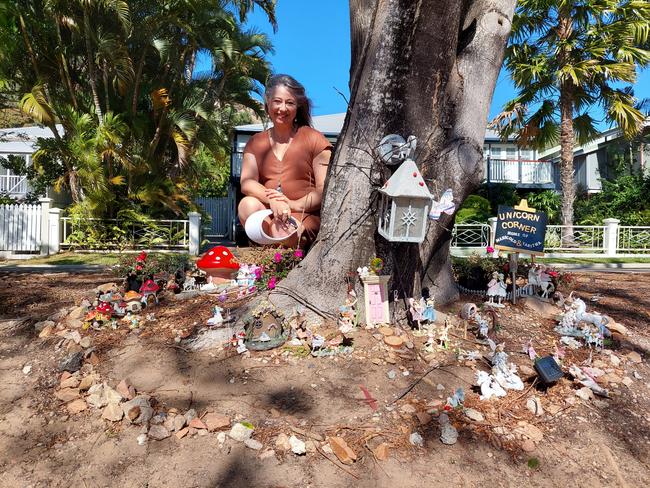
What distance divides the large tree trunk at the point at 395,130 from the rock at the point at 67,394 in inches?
58.9

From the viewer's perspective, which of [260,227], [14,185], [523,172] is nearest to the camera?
[260,227]

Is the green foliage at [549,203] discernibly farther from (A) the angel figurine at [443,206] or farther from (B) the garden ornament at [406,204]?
(B) the garden ornament at [406,204]

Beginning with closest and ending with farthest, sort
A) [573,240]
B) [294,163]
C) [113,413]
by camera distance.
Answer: [113,413] < [294,163] < [573,240]

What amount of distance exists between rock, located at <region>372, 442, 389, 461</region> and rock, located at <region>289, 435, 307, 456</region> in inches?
13.9

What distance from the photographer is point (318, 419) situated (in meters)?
2.46

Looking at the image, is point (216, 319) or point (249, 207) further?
point (249, 207)

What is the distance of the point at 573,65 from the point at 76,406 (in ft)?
48.2

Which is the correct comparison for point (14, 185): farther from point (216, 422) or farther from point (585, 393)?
point (585, 393)

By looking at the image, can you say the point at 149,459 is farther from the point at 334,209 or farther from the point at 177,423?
the point at 334,209

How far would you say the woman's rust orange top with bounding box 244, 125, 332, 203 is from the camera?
387 centimetres

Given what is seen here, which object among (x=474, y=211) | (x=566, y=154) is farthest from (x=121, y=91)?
(x=566, y=154)

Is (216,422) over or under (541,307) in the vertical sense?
under

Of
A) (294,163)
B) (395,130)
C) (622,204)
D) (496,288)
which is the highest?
(622,204)

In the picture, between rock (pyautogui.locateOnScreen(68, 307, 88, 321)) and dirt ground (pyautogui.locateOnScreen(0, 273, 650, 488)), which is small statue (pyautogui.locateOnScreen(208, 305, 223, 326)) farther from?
rock (pyautogui.locateOnScreen(68, 307, 88, 321))
